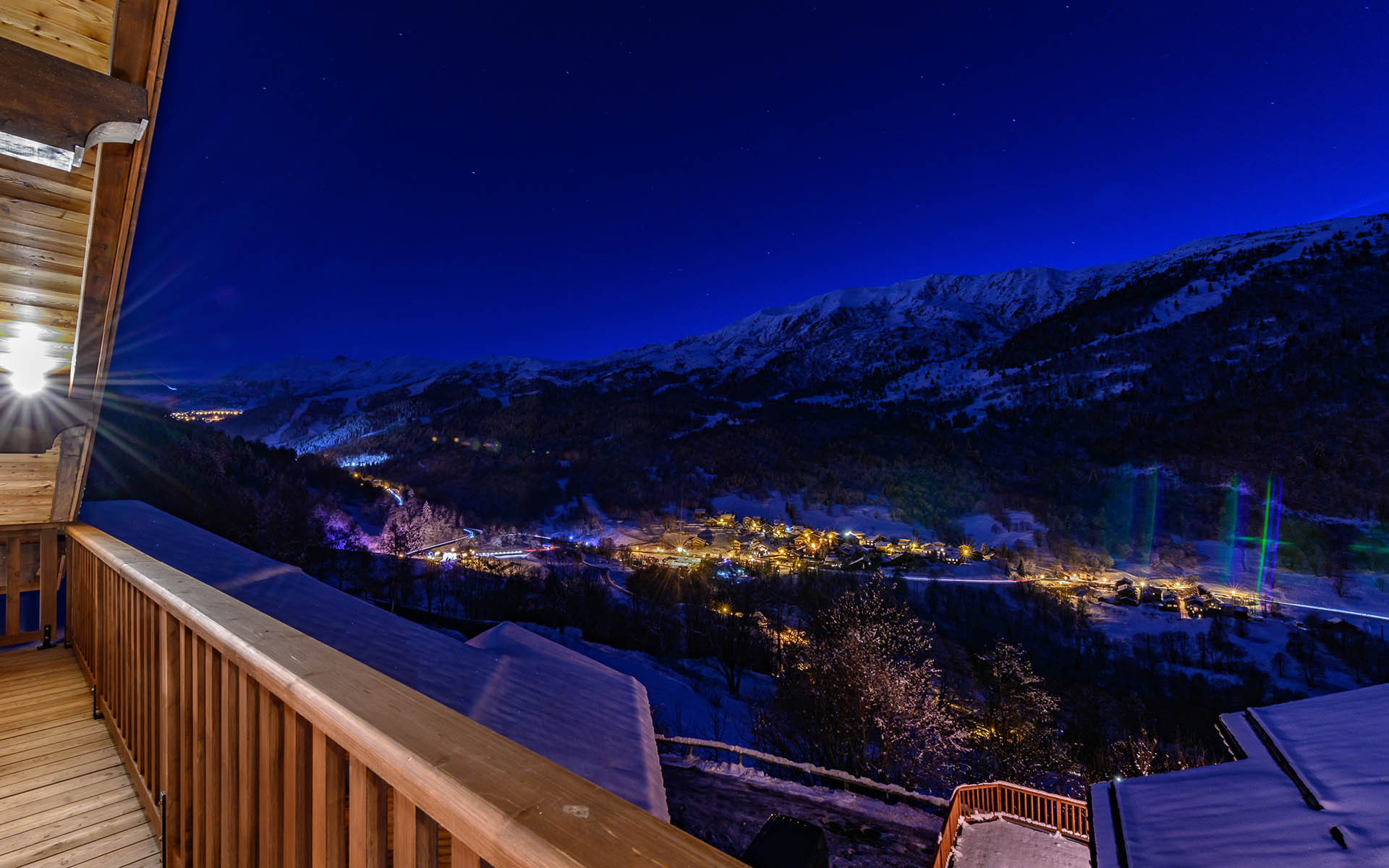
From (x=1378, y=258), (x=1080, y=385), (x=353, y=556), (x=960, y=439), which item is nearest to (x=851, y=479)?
(x=960, y=439)

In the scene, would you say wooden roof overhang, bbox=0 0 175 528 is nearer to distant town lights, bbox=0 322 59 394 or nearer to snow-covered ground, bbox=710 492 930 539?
distant town lights, bbox=0 322 59 394

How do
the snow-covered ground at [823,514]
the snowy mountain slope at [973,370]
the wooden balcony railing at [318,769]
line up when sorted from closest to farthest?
the wooden balcony railing at [318,769] < the snow-covered ground at [823,514] < the snowy mountain slope at [973,370]

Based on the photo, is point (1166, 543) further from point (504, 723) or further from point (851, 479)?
point (504, 723)

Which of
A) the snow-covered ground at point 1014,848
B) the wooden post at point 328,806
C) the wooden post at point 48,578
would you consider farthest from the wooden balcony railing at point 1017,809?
the wooden post at point 48,578

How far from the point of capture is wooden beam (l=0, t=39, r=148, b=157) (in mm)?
2186

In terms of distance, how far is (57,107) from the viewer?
7.50ft

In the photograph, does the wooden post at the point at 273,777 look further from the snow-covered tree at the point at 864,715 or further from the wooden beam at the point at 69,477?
the snow-covered tree at the point at 864,715

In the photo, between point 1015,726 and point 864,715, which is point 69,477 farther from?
point 1015,726

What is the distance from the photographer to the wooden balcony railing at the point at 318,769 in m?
0.73

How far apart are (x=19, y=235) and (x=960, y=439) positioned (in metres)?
116

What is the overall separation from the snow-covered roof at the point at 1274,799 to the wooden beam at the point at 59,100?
9.87m

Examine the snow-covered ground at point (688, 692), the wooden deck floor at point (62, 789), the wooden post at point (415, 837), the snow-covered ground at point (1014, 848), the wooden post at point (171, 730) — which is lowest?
the snow-covered ground at point (688, 692)

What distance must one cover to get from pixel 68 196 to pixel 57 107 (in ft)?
3.87

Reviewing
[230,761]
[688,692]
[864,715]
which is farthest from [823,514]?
[230,761]
